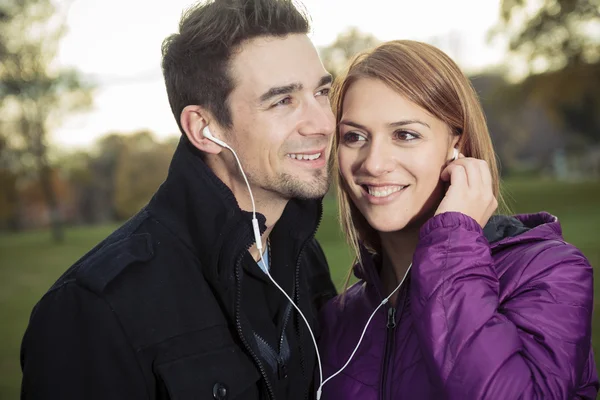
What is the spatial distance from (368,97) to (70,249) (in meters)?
19.8

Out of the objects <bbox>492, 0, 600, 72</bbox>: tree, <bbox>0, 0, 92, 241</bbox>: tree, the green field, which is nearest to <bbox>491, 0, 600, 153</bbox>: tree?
<bbox>492, 0, 600, 72</bbox>: tree

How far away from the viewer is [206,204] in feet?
8.97

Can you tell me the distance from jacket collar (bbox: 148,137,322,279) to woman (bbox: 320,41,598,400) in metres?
0.65

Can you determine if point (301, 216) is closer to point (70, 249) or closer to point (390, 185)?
point (390, 185)

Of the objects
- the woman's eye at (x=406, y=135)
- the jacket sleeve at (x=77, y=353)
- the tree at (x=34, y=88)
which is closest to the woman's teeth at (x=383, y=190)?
the woman's eye at (x=406, y=135)

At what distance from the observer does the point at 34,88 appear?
974 inches

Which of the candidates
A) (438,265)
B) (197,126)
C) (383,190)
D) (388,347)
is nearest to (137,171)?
(197,126)

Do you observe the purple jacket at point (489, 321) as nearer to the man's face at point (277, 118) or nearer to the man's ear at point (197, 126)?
the man's face at point (277, 118)

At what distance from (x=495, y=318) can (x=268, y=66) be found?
1.51 meters

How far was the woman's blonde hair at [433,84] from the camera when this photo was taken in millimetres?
2832

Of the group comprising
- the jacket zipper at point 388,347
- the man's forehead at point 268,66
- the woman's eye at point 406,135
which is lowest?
the jacket zipper at point 388,347

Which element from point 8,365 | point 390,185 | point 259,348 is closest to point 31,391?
point 259,348

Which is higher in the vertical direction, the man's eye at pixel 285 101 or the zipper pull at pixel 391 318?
the man's eye at pixel 285 101

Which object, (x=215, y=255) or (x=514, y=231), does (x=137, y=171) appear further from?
(x=514, y=231)
